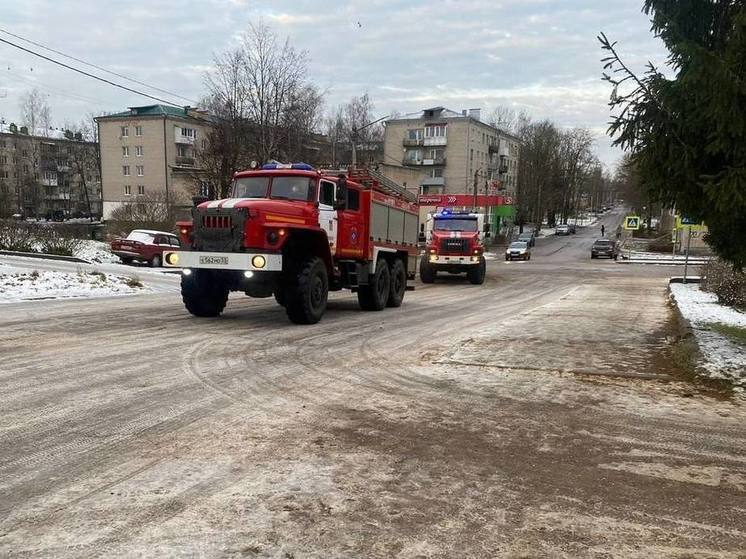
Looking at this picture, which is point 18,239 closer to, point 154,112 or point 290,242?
point 290,242

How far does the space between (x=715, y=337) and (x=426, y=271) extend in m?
15.5

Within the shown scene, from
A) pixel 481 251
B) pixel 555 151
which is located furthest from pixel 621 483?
pixel 555 151

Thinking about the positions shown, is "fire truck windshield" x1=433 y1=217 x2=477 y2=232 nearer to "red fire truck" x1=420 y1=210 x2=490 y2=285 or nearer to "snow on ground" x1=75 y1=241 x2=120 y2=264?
"red fire truck" x1=420 y1=210 x2=490 y2=285

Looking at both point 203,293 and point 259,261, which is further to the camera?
point 203,293

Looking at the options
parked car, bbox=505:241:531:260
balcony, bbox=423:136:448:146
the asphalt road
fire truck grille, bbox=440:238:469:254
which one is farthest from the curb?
balcony, bbox=423:136:448:146

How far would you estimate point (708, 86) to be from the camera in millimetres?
6000

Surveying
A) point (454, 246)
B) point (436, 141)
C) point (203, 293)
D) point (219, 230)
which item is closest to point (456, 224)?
point (454, 246)

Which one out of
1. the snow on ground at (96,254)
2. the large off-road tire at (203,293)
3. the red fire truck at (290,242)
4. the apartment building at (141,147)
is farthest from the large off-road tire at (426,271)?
the apartment building at (141,147)

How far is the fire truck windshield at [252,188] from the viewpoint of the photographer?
10.7 m

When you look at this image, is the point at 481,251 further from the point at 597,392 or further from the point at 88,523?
the point at 88,523

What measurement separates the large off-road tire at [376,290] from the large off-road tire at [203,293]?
3120mm

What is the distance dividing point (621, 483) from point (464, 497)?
108cm

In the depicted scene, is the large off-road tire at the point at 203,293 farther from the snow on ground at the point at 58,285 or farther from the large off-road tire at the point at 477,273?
the large off-road tire at the point at 477,273

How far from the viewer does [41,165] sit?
85.4m
